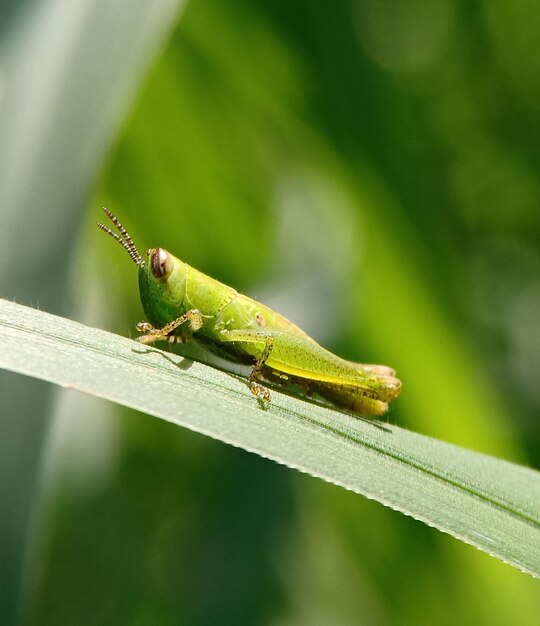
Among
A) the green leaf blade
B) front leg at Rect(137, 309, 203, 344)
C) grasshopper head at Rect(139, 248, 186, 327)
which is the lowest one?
the green leaf blade

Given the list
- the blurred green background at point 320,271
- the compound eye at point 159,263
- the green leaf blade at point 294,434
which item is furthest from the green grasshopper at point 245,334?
the green leaf blade at point 294,434

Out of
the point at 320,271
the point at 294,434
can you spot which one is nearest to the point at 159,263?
the point at 294,434

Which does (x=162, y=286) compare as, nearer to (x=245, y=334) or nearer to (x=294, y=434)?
(x=245, y=334)

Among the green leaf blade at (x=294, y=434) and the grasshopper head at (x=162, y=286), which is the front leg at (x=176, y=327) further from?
the green leaf blade at (x=294, y=434)

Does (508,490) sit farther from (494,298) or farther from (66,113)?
(494,298)

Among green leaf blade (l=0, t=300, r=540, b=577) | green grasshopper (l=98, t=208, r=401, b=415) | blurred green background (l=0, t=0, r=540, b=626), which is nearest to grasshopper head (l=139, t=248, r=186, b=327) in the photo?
green grasshopper (l=98, t=208, r=401, b=415)

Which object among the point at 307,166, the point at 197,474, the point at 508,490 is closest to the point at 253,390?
the point at 508,490

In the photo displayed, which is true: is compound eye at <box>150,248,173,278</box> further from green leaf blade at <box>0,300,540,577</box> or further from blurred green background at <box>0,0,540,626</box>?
green leaf blade at <box>0,300,540,577</box>
